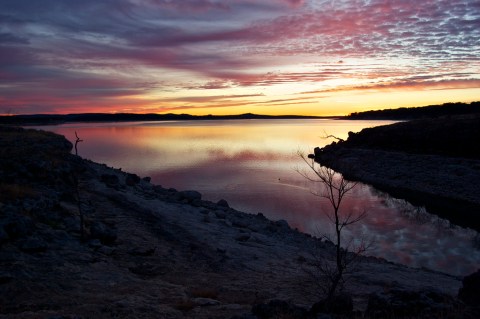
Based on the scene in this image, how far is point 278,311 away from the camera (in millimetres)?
9836

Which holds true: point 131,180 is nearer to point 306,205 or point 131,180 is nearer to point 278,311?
point 306,205

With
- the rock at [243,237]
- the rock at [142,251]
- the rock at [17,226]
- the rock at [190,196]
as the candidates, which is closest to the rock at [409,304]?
the rock at [142,251]

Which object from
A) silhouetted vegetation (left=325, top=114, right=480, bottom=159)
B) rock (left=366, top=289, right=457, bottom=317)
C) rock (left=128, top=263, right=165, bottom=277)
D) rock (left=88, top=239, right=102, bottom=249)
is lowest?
rock (left=128, top=263, right=165, bottom=277)

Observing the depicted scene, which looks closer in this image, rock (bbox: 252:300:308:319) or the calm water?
rock (bbox: 252:300:308:319)

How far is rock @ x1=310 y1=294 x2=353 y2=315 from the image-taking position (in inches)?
392

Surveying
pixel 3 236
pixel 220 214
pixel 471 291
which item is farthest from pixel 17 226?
pixel 471 291

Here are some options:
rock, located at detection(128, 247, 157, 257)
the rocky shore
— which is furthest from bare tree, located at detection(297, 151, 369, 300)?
rock, located at detection(128, 247, 157, 257)

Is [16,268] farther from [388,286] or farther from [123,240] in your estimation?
[388,286]

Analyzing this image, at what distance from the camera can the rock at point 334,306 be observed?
9958 millimetres

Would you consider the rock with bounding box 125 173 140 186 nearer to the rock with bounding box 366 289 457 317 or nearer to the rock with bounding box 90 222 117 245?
the rock with bounding box 90 222 117 245

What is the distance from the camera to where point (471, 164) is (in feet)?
132

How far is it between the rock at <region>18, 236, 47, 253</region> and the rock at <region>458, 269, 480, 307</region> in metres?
13.0

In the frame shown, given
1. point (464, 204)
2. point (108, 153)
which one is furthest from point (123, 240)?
point (108, 153)

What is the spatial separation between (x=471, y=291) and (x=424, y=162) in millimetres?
37754
